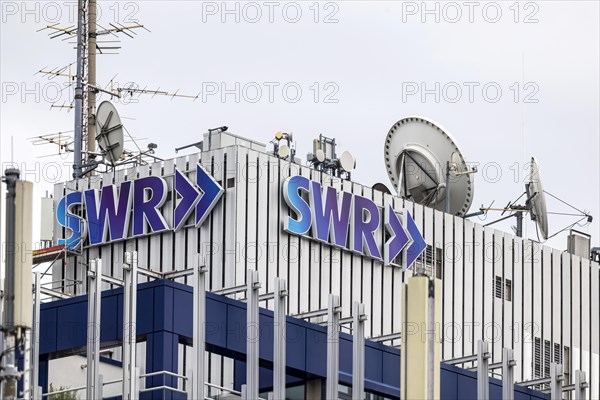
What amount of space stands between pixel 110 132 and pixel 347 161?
7.57 metres

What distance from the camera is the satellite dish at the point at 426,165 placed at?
70.3 m

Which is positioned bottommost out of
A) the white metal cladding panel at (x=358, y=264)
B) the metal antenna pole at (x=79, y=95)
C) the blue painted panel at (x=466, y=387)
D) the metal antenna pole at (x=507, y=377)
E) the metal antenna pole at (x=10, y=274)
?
the metal antenna pole at (x=10, y=274)

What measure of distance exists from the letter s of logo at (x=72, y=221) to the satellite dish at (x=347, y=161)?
831cm

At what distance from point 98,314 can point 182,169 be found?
8.80 meters

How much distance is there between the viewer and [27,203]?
43.1 m

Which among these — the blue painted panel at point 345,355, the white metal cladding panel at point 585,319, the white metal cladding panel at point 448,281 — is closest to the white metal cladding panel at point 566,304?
the white metal cladding panel at point 585,319

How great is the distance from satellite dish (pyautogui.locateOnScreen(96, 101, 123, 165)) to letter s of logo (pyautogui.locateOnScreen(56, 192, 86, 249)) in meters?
1.82

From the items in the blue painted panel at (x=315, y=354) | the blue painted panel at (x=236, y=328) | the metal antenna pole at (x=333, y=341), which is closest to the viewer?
the metal antenna pole at (x=333, y=341)

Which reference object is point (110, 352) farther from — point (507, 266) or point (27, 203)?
point (27, 203)

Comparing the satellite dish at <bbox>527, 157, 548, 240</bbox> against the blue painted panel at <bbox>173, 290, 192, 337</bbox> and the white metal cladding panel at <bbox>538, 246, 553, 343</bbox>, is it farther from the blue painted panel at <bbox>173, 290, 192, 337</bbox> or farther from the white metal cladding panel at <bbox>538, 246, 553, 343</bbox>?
the blue painted panel at <bbox>173, 290, 192, 337</bbox>

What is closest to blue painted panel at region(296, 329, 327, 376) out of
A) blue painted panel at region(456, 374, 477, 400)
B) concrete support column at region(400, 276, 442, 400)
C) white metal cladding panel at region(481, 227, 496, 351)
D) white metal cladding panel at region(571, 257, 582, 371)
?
blue painted panel at region(456, 374, 477, 400)

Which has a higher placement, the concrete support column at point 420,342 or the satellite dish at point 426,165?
the satellite dish at point 426,165

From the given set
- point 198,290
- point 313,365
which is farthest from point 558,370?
point 198,290

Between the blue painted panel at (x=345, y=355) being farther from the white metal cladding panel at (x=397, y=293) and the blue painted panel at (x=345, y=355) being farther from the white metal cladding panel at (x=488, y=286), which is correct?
the white metal cladding panel at (x=488, y=286)
